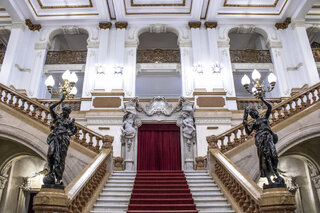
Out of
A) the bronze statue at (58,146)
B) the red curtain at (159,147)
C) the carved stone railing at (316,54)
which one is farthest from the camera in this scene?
the carved stone railing at (316,54)

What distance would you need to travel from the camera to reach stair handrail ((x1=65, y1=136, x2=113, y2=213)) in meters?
3.67

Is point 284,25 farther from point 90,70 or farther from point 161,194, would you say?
point 161,194

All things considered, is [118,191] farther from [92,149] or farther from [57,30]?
[57,30]

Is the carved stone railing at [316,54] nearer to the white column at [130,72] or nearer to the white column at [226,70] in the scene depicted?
the white column at [226,70]

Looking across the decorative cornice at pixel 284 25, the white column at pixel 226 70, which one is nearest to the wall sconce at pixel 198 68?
the white column at pixel 226 70

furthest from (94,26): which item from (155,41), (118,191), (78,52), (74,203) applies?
(74,203)

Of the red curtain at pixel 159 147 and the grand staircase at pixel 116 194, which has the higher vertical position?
the red curtain at pixel 159 147

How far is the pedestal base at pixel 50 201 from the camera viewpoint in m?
Result: 3.06

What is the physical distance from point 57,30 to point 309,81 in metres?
10.7

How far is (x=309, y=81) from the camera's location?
963cm

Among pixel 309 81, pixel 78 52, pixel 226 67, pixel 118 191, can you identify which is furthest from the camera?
pixel 78 52

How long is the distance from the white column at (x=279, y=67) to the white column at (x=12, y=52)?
10521 millimetres

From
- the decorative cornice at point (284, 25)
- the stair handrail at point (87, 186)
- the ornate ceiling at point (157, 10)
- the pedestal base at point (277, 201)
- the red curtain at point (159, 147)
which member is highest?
the ornate ceiling at point (157, 10)

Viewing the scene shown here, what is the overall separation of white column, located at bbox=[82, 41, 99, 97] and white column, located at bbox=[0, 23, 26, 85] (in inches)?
110
